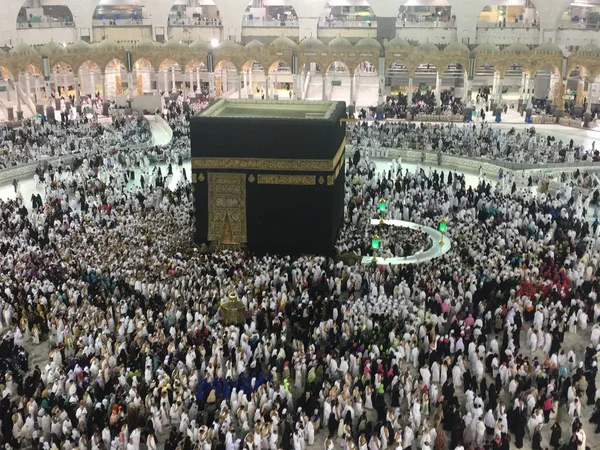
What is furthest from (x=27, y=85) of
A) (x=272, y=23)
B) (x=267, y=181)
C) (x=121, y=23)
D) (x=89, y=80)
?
(x=267, y=181)

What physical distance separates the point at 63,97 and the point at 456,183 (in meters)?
19.1

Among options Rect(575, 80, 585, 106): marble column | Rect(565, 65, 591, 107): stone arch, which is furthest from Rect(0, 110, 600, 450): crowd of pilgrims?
Rect(575, 80, 585, 106): marble column

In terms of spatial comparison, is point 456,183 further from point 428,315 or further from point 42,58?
point 42,58

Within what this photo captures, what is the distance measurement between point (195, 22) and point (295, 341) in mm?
28851

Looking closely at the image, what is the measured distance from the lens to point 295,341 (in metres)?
8.57

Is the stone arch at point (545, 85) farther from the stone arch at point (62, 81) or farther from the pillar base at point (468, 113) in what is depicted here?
the stone arch at point (62, 81)

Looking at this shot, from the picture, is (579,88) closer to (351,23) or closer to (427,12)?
(351,23)

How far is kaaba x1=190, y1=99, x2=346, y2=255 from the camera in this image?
11664 mm

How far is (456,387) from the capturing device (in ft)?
27.0

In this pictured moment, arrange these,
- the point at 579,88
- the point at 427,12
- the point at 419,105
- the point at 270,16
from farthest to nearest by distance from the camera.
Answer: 1. the point at 270,16
2. the point at 427,12
3. the point at 419,105
4. the point at 579,88

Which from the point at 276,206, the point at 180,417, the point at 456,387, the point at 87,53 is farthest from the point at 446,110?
the point at 180,417

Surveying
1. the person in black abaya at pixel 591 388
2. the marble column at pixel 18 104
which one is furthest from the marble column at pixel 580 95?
the marble column at pixel 18 104

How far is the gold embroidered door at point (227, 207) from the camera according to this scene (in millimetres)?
11969

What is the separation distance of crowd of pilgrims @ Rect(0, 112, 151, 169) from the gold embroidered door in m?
7.76
